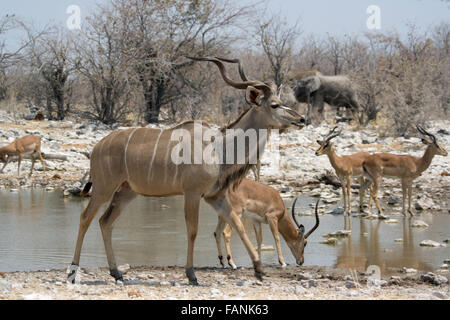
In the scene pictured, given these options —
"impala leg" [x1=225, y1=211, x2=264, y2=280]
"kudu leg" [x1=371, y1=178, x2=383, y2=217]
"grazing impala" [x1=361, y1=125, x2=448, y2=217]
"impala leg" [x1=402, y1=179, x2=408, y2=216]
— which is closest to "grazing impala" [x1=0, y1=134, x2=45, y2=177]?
"grazing impala" [x1=361, y1=125, x2=448, y2=217]

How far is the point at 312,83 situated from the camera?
26.1m

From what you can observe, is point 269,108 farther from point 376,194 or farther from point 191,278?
point 376,194

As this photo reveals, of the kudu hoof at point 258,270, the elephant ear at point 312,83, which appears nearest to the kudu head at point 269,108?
the kudu hoof at point 258,270

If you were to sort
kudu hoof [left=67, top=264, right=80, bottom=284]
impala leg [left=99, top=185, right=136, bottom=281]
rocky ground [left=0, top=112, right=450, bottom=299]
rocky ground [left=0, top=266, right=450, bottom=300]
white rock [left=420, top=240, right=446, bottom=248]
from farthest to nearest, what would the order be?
1. white rock [left=420, top=240, right=446, bottom=248]
2. impala leg [left=99, top=185, right=136, bottom=281]
3. kudu hoof [left=67, top=264, right=80, bottom=284]
4. rocky ground [left=0, top=112, right=450, bottom=299]
5. rocky ground [left=0, top=266, right=450, bottom=300]

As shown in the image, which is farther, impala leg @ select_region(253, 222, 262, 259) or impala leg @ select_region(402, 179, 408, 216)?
impala leg @ select_region(402, 179, 408, 216)

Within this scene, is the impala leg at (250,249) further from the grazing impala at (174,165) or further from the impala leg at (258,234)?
the impala leg at (258,234)

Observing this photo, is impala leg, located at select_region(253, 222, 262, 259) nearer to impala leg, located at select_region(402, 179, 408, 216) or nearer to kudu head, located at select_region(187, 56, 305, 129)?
kudu head, located at select_region(187, 56, 305, 129)

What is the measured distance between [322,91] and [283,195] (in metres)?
13.6

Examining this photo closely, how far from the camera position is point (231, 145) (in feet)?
21.3

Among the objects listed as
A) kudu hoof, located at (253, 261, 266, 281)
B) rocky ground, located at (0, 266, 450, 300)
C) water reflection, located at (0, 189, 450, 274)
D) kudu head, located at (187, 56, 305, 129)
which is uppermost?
kudu head, located at (187, 56, 305, 129)

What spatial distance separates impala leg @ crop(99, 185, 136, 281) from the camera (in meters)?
6.60

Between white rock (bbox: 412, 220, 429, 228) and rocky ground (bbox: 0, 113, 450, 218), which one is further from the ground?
rocky ground (bbox: 0, 113, 450, 218)

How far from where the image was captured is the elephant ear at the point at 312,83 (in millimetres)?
26047
